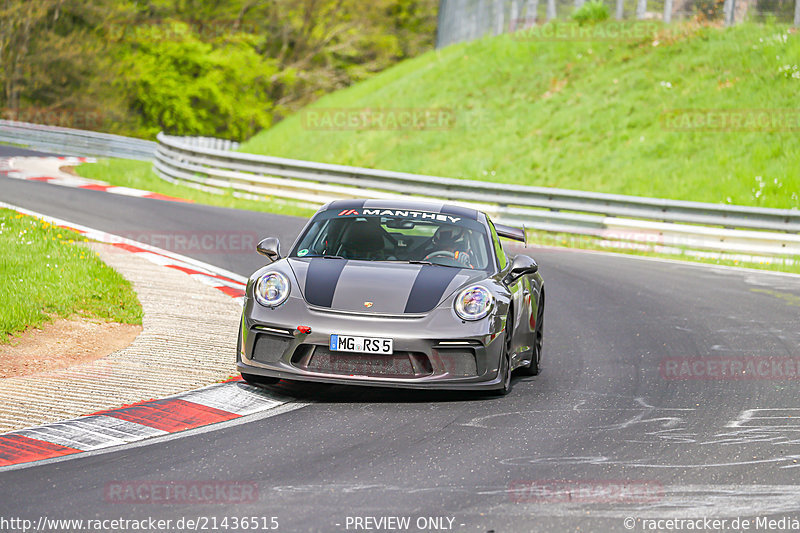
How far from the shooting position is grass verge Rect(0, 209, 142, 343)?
9.48m

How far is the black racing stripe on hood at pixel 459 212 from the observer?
29.7 ft

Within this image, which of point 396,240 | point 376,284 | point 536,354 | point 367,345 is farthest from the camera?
point 536,354

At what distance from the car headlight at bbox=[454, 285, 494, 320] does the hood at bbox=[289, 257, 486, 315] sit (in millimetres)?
104

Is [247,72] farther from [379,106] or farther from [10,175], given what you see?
[10,175]

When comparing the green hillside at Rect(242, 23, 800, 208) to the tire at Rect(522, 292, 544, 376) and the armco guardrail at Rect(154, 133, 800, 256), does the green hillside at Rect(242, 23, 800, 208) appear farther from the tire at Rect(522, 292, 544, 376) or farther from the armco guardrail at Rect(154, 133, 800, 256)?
the tire at Rect(522, 292, 544, 376)

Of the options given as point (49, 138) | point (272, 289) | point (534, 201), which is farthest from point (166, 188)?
point (272, 289)

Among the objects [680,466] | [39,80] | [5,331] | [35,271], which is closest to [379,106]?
[39,80]

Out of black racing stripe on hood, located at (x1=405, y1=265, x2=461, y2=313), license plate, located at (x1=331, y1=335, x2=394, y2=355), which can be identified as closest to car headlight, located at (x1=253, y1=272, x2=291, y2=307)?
license plate, located at (x1=331, y1=335, x2=394, y2=355)

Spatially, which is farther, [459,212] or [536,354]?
[459,212]

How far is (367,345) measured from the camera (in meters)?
7.21

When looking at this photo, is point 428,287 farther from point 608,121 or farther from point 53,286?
point 608,121

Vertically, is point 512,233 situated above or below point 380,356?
above

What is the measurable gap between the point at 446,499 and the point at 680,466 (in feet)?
4.95

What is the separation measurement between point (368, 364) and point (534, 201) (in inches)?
545
